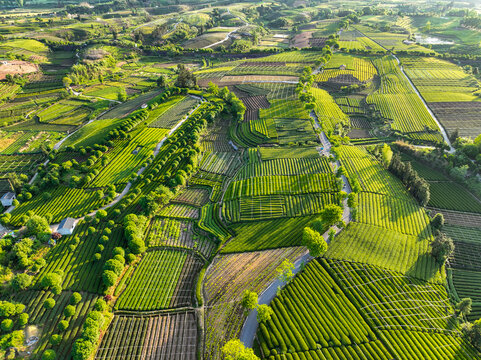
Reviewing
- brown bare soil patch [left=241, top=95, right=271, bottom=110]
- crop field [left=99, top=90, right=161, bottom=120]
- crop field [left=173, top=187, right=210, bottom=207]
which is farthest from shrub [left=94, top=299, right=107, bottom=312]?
brown bare soil patch [left=241, top=95, right=271, bottom=110]

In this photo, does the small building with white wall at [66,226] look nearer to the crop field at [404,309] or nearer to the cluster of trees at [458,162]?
the crop field at [404,309]

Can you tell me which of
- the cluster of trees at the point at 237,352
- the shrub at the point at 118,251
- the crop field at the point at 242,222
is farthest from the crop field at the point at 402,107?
the shrub at the point at 118,251

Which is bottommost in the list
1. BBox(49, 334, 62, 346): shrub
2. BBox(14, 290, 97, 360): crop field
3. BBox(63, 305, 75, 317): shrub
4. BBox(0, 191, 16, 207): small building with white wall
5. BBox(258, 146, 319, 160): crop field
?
BBox(14, 290, 97, 360): crop field

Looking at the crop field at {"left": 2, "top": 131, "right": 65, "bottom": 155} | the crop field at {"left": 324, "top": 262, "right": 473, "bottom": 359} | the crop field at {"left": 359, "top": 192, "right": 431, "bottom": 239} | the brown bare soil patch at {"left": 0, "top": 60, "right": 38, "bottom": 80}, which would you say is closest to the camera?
the crop field at {"left": 324, "top": 262, "right": 473, "bottom": 359}

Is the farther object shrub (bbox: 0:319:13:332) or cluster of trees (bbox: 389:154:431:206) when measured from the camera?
cluster of trees (bbox: 389:154:431:206)

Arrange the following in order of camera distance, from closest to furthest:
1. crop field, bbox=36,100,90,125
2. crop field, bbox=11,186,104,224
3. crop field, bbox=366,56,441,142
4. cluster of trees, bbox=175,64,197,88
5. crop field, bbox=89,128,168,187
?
crop field, bbox=11,186,104,224
crop field, bbox=89,128,168,187
crop field, bbox=366,56,441,142
crop field, bbox=36,100,90,125
cluster of trees, bbox=175,64,197,88

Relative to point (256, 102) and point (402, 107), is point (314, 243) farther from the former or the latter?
point (402, 107)

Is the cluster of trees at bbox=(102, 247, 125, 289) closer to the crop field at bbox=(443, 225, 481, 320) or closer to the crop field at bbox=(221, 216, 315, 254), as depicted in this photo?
the crop field at bbox=(221, 216, 315, 254)
